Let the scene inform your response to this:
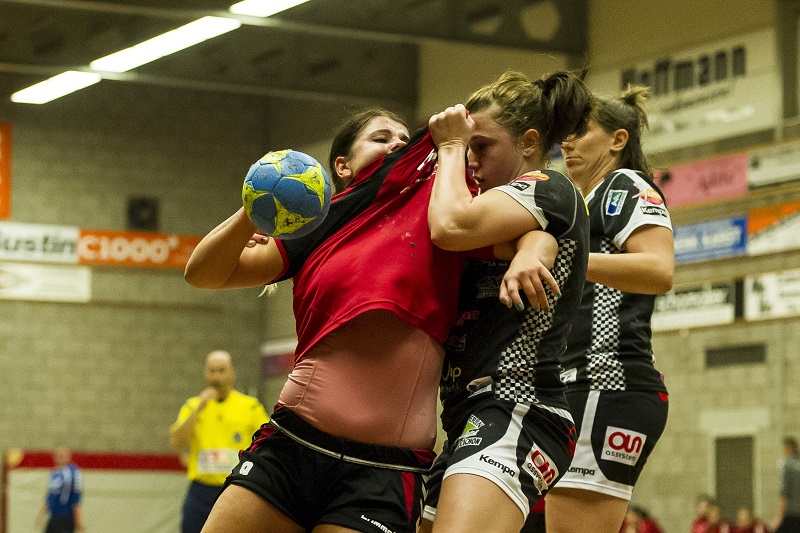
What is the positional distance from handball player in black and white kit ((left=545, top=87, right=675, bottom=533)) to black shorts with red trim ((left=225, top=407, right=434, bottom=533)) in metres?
1.17

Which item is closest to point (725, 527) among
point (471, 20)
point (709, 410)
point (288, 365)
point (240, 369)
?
point (709, 410)

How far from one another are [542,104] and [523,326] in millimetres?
638

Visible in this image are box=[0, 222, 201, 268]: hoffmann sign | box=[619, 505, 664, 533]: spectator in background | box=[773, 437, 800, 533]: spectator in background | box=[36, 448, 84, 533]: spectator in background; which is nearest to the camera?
box=[773, 437, 800, 533]: spectator in background

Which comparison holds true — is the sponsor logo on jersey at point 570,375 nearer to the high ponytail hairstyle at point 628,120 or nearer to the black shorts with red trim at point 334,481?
the high ponytail hairstyle at point 628,120

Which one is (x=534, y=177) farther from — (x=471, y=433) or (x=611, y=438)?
(x=611, y=438)

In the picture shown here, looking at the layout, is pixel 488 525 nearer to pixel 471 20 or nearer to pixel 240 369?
pixel 471 20

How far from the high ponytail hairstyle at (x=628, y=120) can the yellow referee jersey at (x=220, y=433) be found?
5.46 m

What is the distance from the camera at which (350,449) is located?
10.7 feet

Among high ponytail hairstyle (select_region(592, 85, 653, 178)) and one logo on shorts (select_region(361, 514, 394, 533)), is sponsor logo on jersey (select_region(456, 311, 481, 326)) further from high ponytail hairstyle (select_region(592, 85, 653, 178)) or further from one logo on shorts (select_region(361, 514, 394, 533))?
high ponytail hairstyle (select_region(592, 85, 653, 178))

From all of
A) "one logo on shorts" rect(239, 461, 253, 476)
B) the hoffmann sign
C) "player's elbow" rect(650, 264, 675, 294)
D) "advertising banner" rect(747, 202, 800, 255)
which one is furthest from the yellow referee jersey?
the hoffmann sign

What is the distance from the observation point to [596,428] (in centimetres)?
438

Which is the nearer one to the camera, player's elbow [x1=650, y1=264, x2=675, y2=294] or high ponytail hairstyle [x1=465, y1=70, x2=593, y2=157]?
high ponytail hairstyle [x1=465, y1=70, x2=593, y2=157]

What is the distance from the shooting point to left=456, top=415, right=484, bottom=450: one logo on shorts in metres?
3.19

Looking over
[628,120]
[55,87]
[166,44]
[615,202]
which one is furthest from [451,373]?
[55,87]
